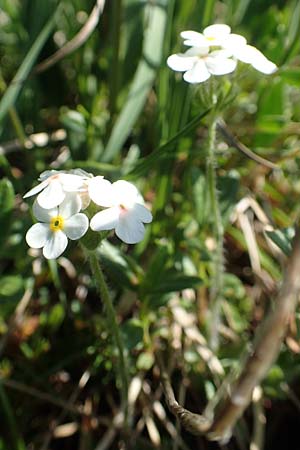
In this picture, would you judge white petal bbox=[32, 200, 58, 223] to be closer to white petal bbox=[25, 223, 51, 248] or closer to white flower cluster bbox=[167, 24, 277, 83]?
white petal bbox=[25, 223, 51, 248]

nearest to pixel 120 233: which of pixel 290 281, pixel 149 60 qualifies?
pixel 290 281

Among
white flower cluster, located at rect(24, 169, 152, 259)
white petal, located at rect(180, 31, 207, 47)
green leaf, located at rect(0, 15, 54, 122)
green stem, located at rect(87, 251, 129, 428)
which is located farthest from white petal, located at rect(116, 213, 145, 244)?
green leaf, located at rect(0, 15, 54, 122)

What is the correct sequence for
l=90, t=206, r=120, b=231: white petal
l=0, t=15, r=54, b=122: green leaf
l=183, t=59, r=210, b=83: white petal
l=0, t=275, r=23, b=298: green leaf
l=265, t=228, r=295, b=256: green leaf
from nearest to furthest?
l=90, t=206, r=120, b=231: white petal < l=183, t=59, r=210, b=83: white petal < l=265, t=228, r=295, b=256: green leaf < l=0, t=275, r=23, b=298: green leaf < l=0, t=15, r=54, b=122: green leaf

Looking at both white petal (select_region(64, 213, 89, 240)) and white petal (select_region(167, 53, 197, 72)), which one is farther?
white petal (select_region(167, 53, 197, 72))

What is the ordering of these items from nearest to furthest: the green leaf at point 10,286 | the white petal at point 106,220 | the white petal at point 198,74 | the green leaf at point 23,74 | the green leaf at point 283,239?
the white petal at point 106,220 → the white petal at point 198,74 → the green leaf at point 283,239 → the green leaf at point 10,286 → the green leaf at point 23,74

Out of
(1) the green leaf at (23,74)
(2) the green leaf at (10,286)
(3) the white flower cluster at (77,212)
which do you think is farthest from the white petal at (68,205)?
(1) the green leaf at (23,74)

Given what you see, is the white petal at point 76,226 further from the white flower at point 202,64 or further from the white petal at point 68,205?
the white flower at point 202,64

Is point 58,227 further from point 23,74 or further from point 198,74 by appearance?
point 23,74

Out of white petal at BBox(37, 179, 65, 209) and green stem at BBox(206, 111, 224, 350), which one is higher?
white petal at BBox(37, 179, 65, 209)

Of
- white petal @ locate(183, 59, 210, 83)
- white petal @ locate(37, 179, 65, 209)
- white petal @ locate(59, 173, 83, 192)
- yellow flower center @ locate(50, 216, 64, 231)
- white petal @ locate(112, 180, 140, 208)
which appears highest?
white petal @ locate(183, 59, 210, 83)
